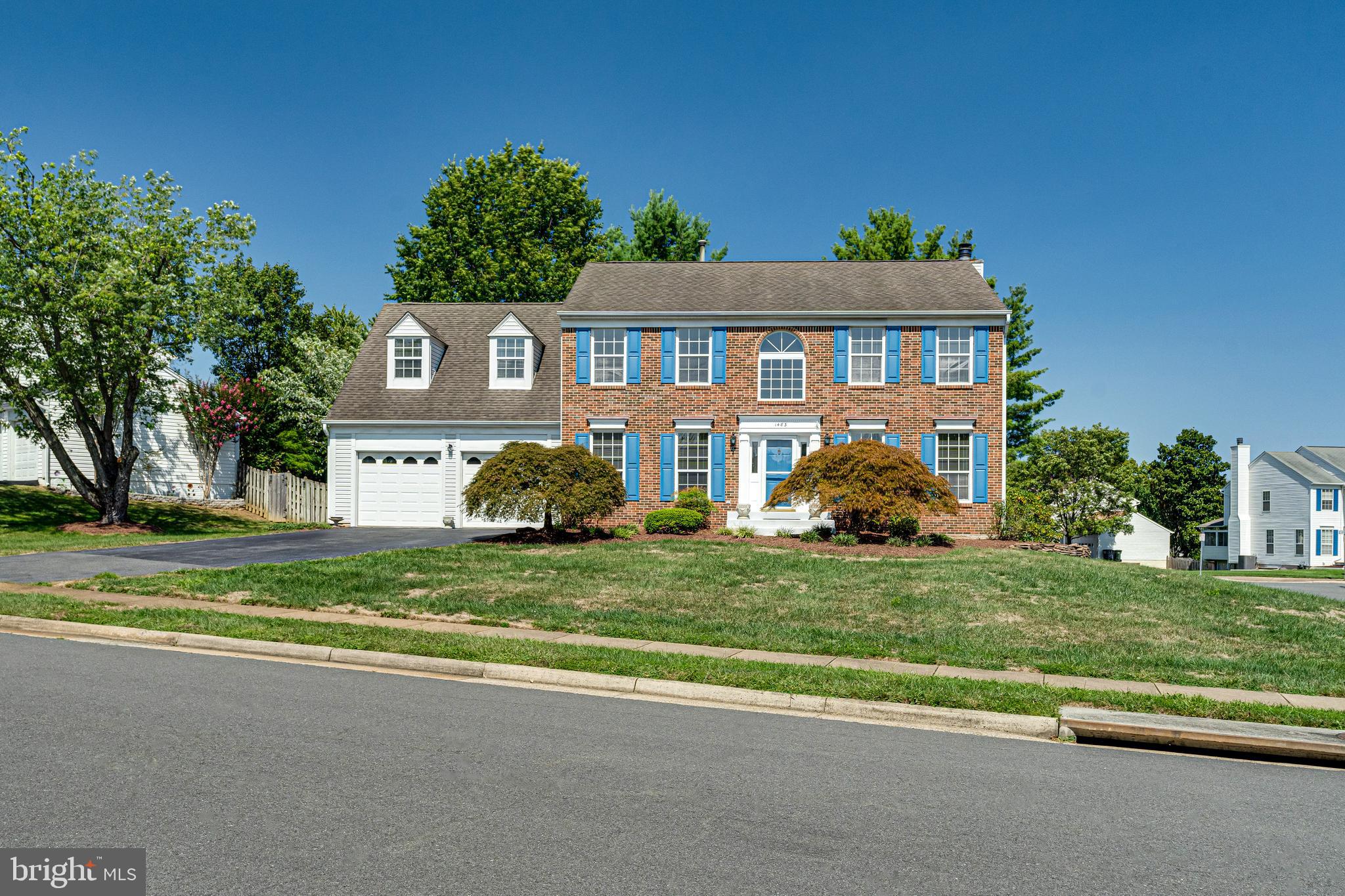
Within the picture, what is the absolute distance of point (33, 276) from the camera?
80.3 ft

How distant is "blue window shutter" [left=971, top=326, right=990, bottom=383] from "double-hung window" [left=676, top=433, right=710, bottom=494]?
26.6 feet

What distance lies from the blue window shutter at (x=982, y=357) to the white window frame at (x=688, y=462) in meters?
8.08

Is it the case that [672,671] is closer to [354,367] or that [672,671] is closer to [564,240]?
[354,367]

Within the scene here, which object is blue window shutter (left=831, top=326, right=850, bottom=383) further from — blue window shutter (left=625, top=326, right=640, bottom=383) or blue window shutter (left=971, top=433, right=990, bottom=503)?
blue window shutter (left=625, top=326, right=640, bottom=383)

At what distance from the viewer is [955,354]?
26203 mm

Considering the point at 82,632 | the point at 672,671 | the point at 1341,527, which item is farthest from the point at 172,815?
the point at 1341,527

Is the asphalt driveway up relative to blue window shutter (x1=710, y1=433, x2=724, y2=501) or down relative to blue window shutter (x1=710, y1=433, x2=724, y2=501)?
down

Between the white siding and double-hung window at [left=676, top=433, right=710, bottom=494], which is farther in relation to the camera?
the white siding

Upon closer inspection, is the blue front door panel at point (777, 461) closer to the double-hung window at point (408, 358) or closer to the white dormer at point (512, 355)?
the white dormer at point (512, 355)

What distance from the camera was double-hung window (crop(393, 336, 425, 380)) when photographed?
29.6 metres

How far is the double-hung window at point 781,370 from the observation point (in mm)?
26625

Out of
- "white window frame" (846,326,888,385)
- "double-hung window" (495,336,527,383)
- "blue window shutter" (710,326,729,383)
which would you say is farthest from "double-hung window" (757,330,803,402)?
"double-hung window" (495,336,527,383)

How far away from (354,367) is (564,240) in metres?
19.1

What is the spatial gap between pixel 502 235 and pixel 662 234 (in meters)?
8.45
